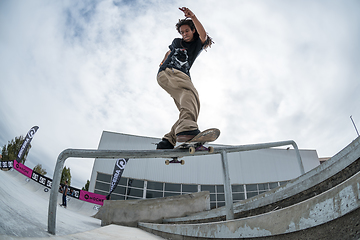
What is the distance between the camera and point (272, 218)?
0.94 meters

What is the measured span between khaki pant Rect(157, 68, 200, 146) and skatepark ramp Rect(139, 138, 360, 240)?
2.70 ft

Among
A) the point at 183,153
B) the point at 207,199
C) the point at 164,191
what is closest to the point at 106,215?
the point at 207,199

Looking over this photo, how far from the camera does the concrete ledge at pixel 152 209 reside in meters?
3.73

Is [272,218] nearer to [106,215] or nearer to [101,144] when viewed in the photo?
[106,215]

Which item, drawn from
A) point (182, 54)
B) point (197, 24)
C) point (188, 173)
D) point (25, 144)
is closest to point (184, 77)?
point (182, 54)

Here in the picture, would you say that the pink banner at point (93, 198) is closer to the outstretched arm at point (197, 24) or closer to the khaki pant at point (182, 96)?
the khaki pant at point (182, 96)

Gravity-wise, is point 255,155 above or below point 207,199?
above

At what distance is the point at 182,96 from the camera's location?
188cm

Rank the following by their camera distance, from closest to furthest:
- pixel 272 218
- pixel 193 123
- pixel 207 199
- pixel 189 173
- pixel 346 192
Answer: pixel 346 192
pixel 272 218
pixel 193 123
pixel 207 199
pixel 189 173

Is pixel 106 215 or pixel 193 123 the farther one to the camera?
pixel 106 215

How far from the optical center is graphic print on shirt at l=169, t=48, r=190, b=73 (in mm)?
2053

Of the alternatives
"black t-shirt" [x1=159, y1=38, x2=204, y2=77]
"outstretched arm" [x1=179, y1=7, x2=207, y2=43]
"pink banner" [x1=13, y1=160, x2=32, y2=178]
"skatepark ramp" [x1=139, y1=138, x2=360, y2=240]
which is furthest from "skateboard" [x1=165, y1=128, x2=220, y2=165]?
"pink banner" [x1=13, y1=160, x2=32, y2=178]

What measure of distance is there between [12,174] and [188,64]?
761 inches

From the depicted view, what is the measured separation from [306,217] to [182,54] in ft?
5.98
